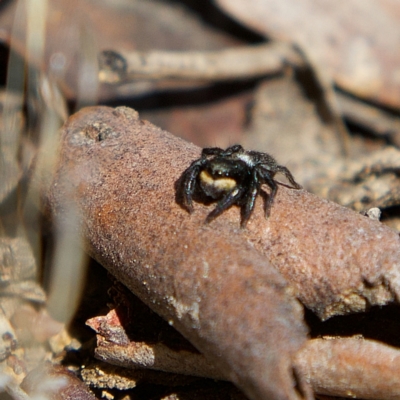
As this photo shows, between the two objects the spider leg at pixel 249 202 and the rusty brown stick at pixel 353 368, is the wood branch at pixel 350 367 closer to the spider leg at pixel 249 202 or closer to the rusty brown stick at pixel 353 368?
the rusty brown stick at pixel 353 368

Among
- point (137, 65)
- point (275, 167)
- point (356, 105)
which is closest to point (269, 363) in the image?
point (275, 167)

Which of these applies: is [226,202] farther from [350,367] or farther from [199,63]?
[199,63]

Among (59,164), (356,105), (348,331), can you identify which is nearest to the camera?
(348,331)

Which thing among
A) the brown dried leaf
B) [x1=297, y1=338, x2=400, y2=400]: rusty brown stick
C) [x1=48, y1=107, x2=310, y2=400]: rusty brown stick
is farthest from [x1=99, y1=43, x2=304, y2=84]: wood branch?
[x1=297, y1=338, x2=400, y2=400]: rusty brown stick

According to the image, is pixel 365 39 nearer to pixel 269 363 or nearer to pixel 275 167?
pixel 275 167

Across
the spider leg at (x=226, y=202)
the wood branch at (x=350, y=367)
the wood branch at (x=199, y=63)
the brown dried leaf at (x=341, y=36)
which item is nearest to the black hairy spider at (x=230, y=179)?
the spider leg at (x=226, y=202)

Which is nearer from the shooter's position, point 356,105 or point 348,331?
point 348,331

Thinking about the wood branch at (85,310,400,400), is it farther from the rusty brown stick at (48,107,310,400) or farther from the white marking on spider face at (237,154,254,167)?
the white marking on spider face at (237,154,254,167)
